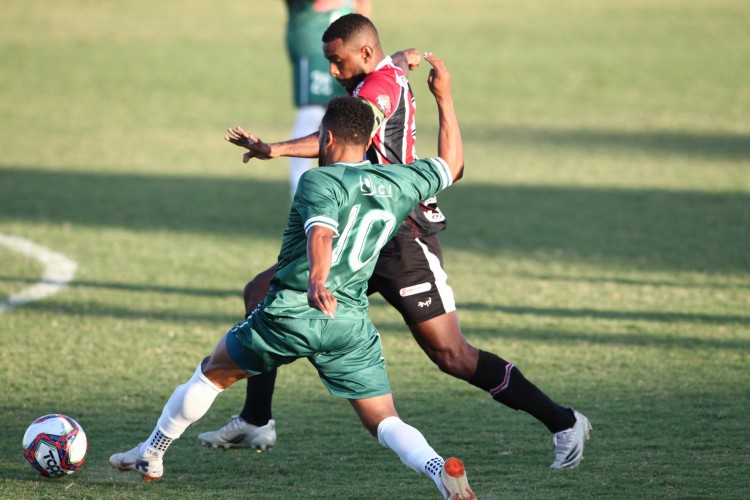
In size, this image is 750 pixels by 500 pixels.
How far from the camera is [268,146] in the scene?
14.9 feet

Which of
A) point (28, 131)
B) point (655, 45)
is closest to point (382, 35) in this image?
point (655, 45)

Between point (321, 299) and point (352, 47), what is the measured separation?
1581 mm

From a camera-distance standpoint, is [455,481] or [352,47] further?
[352,47]

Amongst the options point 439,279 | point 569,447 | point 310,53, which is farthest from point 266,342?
point 310,53

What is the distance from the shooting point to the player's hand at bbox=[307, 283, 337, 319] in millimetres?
3668

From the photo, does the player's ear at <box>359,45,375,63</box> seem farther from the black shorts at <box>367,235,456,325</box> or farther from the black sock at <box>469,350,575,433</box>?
the black sock at <box>469,350,575,433</box>

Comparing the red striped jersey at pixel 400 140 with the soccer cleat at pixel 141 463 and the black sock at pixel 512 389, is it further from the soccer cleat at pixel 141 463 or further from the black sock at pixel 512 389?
the soccer cleat at pixel 141 463

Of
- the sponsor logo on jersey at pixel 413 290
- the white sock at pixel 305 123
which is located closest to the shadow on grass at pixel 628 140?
the white sock at pixel 305 123

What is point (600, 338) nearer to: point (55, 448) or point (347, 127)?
point (347, 127)

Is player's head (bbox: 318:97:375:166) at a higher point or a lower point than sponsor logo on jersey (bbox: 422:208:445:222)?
higher

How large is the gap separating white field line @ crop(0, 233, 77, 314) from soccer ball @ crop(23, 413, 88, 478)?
2.98 meters

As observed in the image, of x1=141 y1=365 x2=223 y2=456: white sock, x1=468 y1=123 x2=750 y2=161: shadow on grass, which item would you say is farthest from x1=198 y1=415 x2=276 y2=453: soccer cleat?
x1=468 y1=123 x2=750 y2=161: shadow on grass

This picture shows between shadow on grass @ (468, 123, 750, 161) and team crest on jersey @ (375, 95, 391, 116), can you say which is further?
shadow on grass @ (468, 123, 750, 161)

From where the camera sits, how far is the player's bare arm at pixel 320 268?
3678 millimetres
